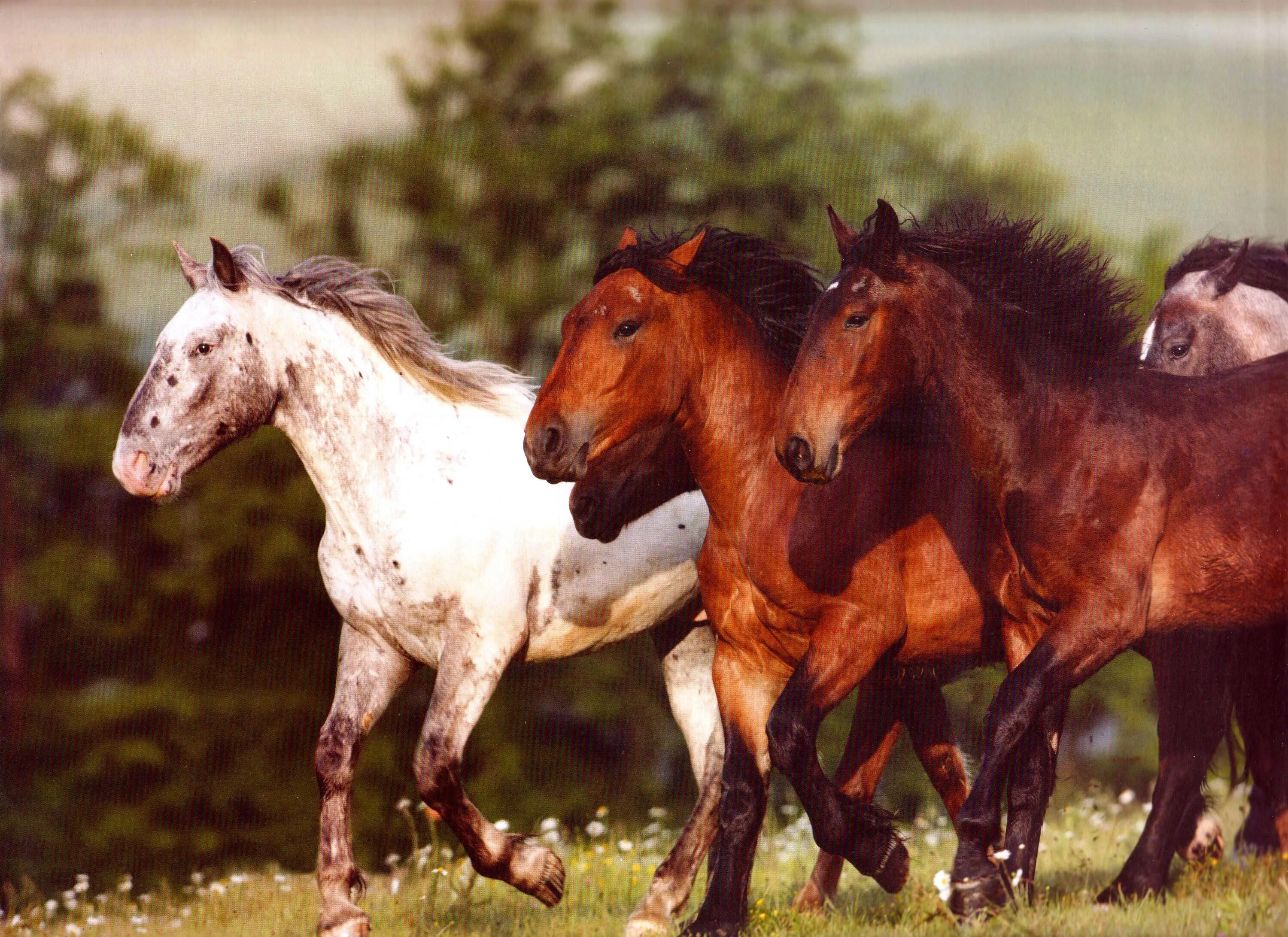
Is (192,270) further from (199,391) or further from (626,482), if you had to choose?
(626,482)

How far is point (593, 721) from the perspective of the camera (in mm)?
12445

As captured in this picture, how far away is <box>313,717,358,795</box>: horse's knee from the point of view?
6.11 m

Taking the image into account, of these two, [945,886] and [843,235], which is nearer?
[945,886]

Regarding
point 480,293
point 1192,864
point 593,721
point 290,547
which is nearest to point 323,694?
point 290,547

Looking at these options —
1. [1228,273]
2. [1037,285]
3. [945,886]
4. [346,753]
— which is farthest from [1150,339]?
[346,753]

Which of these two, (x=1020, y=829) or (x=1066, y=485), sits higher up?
(x=1066, y=485)

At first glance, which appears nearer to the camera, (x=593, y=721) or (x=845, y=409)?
(x=845, y=409)

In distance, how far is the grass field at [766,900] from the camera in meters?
5.18

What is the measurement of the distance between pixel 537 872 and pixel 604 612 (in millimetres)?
1092

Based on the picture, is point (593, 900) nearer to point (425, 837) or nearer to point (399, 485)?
point (399, 485)

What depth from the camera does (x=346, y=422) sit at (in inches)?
244

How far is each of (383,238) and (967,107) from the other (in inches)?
224

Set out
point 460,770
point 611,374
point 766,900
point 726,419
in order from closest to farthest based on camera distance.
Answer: point 611,374, point 726,419, point 460,770, point 766,900

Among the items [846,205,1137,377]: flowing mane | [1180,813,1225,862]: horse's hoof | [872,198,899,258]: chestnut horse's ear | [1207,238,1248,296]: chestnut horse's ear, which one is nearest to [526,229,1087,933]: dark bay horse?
[846,205,1137,377]: flowing mane
